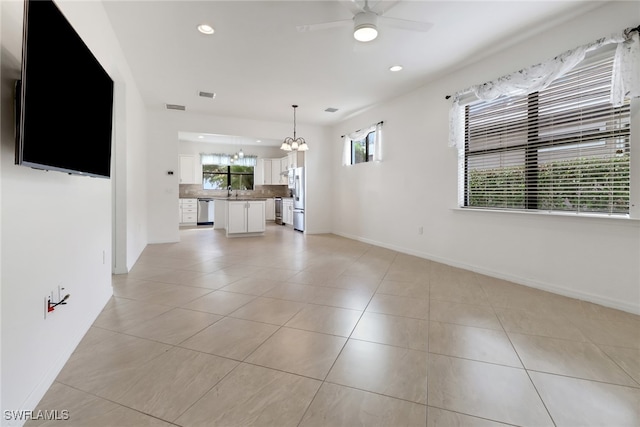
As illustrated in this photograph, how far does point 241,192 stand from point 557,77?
894 cm

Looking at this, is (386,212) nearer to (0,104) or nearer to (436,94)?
(436,94)

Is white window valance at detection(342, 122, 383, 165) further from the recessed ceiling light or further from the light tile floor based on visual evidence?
the recessed ceiling light

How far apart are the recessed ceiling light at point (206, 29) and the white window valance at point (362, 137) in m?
3.34

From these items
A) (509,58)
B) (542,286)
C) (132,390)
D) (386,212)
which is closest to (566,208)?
(542,286)

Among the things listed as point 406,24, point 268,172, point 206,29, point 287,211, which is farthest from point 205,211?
point 406,24

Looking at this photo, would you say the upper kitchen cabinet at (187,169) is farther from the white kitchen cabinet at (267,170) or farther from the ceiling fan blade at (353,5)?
the ceiling fan blade at (353,5)

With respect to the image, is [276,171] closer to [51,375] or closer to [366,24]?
[366,24]

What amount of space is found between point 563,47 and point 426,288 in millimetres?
2811

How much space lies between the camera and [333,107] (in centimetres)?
570

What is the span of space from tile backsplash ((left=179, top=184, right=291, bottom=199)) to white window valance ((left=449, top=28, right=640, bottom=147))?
22.1ft

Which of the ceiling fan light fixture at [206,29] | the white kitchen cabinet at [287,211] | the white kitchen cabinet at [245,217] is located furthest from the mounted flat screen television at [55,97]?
the white kitchen cabinet at [287,211]

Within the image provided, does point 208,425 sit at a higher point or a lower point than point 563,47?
lower

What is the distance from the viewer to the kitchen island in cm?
657

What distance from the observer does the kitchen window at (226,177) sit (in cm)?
968
